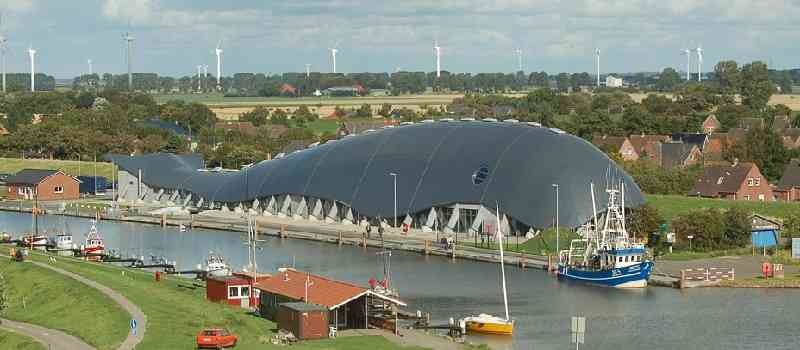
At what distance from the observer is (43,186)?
105875 millimetres

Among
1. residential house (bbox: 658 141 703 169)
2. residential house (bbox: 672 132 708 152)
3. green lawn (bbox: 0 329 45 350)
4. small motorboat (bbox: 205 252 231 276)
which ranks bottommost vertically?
green lawn (bbox: 0 329 45 350)

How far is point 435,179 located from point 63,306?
32.3 m

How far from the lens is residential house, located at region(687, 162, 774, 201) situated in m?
87.6

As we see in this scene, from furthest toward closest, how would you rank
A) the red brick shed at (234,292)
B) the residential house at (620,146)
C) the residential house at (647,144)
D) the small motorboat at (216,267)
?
the residential house at (647,144) < the residential house at (620,146) < the small motorboat at (216,267) < the red brick shed at (234,292)

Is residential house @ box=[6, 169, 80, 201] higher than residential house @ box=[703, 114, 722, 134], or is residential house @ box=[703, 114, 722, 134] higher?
residential house @ box=[703, 114, 722, 134]

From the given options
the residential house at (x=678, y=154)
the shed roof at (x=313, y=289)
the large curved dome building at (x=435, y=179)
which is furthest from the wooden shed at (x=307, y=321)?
the residential house at (x=678, y=154)

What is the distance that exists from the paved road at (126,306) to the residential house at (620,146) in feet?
210

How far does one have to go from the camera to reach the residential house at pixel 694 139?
405ft

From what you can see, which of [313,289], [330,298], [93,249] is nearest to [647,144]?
[93,249]

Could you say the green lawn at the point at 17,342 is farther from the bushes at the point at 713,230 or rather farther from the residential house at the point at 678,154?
the residential house at the point at 678,154

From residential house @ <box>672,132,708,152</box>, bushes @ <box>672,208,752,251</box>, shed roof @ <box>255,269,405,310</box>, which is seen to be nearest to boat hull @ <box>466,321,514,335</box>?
shed roof @ <box>255,269,405,310</box>

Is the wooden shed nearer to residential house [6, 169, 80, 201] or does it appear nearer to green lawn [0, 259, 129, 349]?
green lawn [0, 259, 129, 349]

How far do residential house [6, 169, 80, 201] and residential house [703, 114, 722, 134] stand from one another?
6312 centimetres

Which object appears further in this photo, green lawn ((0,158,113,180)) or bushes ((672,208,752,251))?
green lawn ((0,158,113,180))
